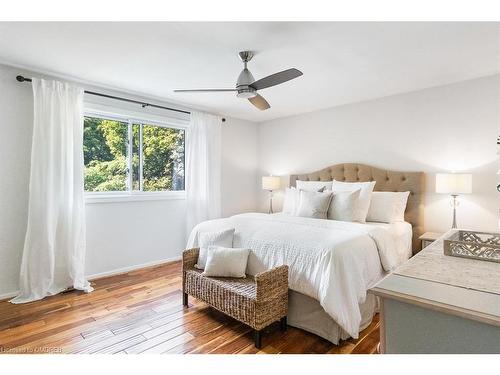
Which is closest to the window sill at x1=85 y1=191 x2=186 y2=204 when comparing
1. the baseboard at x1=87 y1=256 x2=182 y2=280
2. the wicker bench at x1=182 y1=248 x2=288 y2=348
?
the baseboard at x1=87 y1=256 x2=182 y2=280

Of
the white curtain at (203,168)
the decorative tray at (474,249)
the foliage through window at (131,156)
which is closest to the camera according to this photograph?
the decorative tray at (474,249)

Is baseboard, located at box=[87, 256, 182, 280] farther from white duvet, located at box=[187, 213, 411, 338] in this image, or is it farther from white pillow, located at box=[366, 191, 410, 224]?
white pillow, located at box=[366, 191, 410, 224]

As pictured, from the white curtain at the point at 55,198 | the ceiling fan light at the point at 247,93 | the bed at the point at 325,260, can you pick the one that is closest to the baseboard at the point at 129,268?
the white curtain at the point at 55,198

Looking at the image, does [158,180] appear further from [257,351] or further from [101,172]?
[257,351]

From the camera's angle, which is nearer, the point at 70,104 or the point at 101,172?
the point at 70,104

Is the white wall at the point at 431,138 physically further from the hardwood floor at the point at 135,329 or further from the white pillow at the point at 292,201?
the hardwood floor at the point at 135,329

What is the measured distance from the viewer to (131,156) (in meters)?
3.72

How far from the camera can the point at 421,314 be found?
2.82ft

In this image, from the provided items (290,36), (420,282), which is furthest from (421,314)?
(290,36)

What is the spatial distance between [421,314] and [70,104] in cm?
349

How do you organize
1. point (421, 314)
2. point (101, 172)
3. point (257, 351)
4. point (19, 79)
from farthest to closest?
point (101, 172) < point (19, 79) < point (257, 351) < point (421, 314)

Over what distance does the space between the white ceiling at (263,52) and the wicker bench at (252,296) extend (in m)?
1.77

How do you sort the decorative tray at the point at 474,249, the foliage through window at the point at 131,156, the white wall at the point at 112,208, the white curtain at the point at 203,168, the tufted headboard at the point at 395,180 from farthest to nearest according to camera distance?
the white curtain at the point at 203,168
the foliage through window at the point at 131,156
the tufted headboard at the point at 395,180
the white wall at the point at 112,208
the decorative tray at the point at 474,249

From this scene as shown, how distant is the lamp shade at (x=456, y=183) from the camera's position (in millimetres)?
2785
